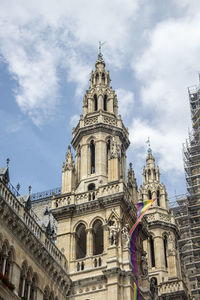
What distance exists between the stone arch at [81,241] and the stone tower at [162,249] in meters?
7.24

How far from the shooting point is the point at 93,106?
5103 centimetres

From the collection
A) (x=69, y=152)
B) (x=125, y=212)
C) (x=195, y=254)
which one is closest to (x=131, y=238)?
(x=125, y=212)

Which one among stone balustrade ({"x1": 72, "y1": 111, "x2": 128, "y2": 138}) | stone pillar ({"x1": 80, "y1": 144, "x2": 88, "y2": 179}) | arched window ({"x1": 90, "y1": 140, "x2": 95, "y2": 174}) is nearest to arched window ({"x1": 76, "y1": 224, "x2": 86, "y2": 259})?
stone pillar ({"x1": 80, "y1": 144, "x2": 88, "y2": 179})

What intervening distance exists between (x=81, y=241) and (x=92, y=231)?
8.10ft

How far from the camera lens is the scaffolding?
212ft

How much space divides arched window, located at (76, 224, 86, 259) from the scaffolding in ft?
65.9

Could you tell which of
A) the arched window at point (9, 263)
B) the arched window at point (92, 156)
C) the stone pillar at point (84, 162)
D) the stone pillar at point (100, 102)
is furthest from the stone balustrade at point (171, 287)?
the arched window at point (9, 263)

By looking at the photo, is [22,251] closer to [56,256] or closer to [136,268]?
[56,256]

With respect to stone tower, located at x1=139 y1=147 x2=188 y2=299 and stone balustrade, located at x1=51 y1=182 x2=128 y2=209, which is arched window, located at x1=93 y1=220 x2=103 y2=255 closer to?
stone balustrade, located at x1=51 y1=182 x2=128 y2=209

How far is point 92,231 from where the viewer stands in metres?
42.0

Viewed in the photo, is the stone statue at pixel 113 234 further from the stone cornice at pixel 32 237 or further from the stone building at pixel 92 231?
the stone cornice at pixel 32 237

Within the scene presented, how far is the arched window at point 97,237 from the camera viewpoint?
42.3 m

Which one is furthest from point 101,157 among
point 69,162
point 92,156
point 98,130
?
point 98,130

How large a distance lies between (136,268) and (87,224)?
4.89 meters
